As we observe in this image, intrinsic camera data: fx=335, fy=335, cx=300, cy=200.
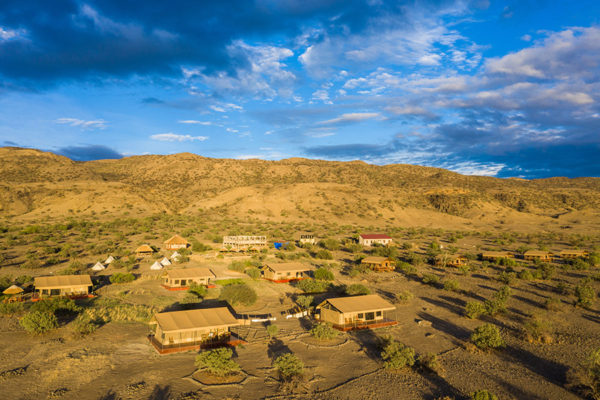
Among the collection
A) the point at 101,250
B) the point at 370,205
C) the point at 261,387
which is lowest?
the point at 261,387

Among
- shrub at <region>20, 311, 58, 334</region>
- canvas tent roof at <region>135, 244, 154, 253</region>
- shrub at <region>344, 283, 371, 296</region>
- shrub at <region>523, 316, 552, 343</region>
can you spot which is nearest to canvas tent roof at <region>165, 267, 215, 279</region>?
shrub at <region>20, 311, 58, 334</region>

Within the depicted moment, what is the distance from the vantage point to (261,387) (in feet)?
53.5

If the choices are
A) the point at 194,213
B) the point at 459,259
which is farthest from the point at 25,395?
the point at 194,213

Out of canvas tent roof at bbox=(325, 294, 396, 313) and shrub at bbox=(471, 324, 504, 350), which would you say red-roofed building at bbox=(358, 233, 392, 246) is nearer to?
canvas tent roof at bbox=(325, 294, 396, 313)

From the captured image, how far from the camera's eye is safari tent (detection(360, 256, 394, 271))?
41.7 m

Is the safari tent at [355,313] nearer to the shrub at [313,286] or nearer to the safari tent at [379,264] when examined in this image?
the shrub at [313,286]

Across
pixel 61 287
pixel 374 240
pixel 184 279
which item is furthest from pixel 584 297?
pixel 61 287

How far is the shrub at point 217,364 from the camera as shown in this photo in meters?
17.0

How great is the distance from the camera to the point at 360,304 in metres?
25.5

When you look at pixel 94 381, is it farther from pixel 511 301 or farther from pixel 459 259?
pixel 459 259

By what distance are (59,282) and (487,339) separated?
3231 cm

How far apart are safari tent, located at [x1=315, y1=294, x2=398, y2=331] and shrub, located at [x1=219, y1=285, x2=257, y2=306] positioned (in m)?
6.27

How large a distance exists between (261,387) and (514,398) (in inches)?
460

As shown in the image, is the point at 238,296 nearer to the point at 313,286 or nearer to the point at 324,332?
the point at 313,286
